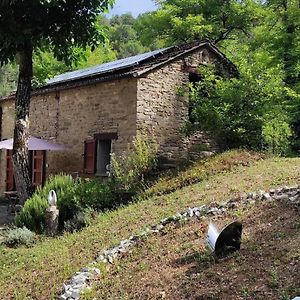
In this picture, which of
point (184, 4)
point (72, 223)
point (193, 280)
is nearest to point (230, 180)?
point (72, 223)

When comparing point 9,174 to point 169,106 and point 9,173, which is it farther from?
point 169,106

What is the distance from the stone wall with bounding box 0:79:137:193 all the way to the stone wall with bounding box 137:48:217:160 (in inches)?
17.4

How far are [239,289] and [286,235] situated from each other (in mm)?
1460

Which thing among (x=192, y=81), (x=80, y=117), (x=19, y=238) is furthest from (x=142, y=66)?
(x=19, y=238)

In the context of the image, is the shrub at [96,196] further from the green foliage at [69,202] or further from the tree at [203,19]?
the tree at [203,19]

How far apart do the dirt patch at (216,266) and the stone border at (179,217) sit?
0.21m

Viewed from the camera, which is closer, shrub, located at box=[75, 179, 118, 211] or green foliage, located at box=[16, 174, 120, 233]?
green foliage, located at box=[16, 174, 120, 233]

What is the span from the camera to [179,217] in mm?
7547

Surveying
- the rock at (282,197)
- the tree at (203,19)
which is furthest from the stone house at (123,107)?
the tree at (203,19)

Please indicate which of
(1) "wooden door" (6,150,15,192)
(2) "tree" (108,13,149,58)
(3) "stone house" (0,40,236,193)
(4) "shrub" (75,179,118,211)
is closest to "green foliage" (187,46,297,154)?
(3) "stone house" (0,40,236,193)

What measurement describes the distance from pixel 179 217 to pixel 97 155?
7.66 metres

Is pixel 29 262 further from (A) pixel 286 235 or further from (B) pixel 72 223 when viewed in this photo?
(A) pixel 286 235

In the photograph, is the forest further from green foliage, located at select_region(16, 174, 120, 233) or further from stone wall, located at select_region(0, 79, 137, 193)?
green foliage, located at select_region(16, 174, 120, 233)

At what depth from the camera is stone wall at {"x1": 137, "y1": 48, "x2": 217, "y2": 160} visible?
13.5 meters
